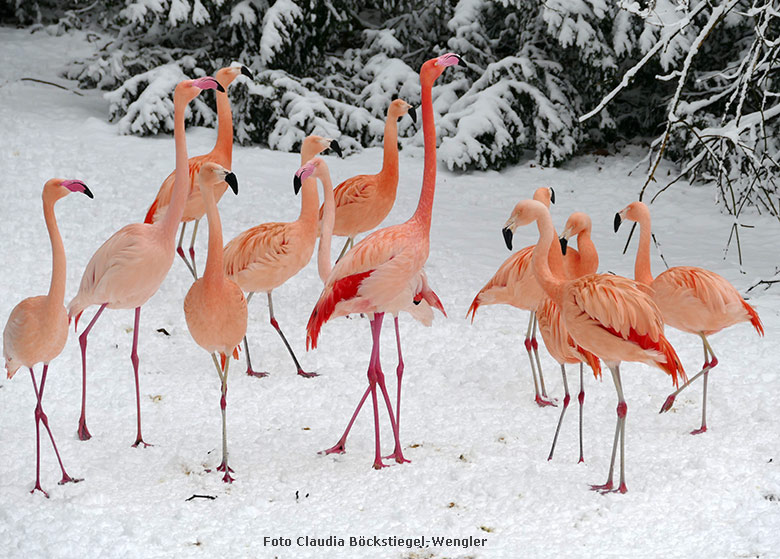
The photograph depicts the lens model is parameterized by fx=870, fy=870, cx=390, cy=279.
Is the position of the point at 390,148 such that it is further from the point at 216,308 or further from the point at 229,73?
the point at 216,308

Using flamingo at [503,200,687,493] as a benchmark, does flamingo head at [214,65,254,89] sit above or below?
above

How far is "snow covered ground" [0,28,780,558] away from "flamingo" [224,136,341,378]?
54 centimetres

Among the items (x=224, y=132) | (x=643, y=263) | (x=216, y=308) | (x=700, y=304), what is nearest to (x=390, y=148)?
(x=224, y=132)

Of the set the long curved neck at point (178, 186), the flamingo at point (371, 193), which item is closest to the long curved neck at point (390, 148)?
the flamingo at point (371, 193)

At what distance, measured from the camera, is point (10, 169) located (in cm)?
725

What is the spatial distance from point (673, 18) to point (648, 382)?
14.8 feet

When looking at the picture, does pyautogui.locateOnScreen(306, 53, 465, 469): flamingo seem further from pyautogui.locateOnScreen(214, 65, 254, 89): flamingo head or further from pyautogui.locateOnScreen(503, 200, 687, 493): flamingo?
pyautogui.locateOnScreen(214, 65, 254, 89): flamingo head

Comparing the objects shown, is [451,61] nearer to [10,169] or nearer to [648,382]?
[648,382]

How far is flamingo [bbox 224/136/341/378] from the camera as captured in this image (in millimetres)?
4863

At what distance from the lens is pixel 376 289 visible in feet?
12.8

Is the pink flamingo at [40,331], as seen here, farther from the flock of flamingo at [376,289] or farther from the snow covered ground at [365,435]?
the snow covered ground at [365,435]

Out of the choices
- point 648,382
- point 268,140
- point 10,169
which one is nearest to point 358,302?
point 648,382

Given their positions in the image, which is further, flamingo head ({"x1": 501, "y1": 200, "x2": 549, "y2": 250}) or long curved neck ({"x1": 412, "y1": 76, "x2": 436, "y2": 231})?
long curved neck ({"x1": 412, "y1": 76, "x2": 436, "y2": 231})

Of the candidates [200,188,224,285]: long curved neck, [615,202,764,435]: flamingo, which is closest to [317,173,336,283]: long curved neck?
[200,188,224,285]: long curved neck
